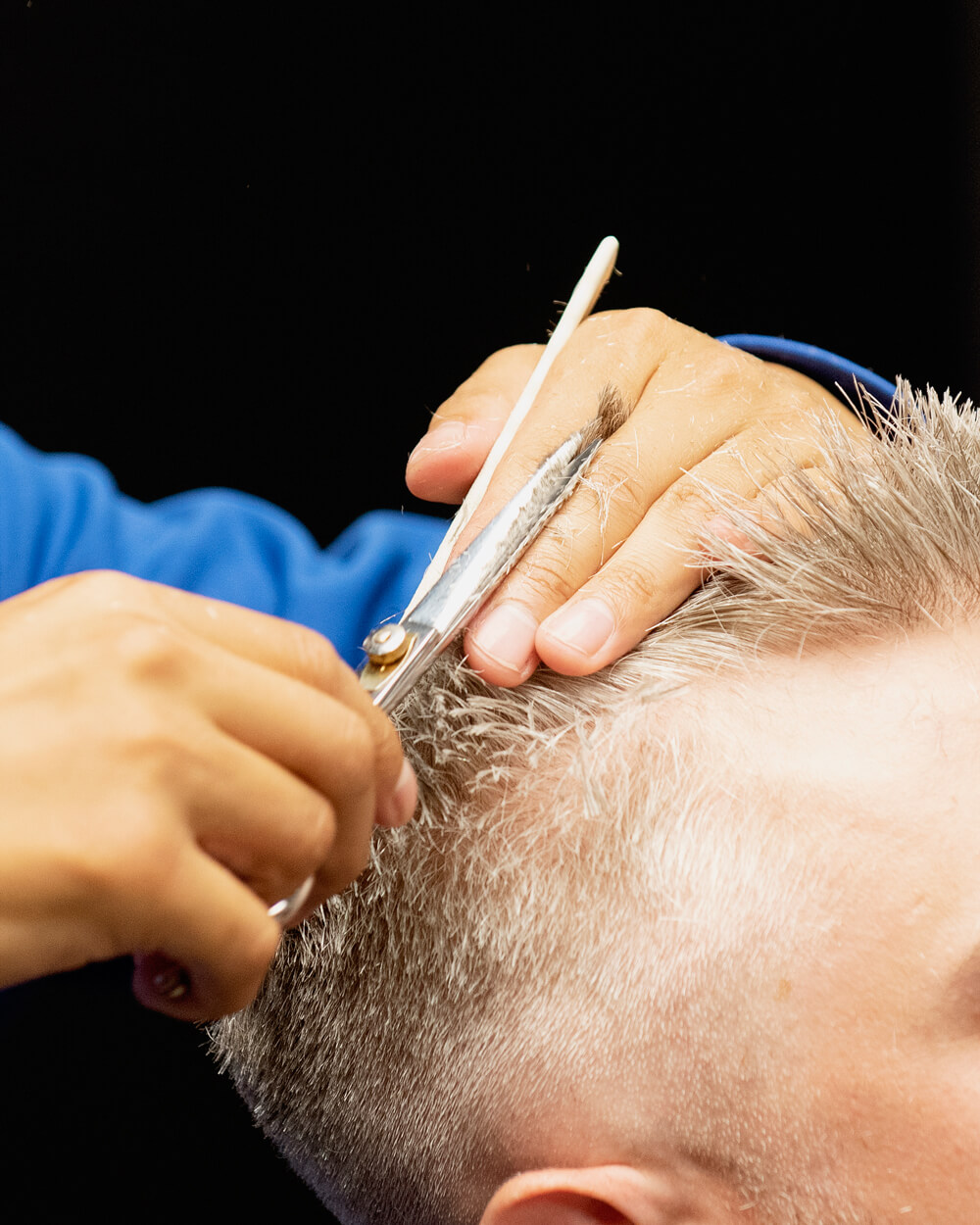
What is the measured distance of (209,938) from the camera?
1.28 feet

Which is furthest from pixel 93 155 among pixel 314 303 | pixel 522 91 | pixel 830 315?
pixel 830 315

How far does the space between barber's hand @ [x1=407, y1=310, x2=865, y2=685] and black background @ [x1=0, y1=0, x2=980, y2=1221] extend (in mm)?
382

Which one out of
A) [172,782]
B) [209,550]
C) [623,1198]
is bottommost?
[623,1198]

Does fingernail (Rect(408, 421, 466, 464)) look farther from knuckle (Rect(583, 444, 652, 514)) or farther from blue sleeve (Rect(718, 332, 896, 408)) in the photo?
blue sleeve (Rect(718, 332, 896, 408))

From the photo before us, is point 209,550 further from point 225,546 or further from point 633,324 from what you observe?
point 633,324

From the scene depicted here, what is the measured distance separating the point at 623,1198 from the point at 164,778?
333 mm

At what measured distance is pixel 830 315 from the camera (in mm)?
1236

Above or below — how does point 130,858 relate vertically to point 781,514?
below

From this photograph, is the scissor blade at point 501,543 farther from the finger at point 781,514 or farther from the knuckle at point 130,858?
the knuckle at point 130,858

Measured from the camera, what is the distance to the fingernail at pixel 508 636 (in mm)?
560

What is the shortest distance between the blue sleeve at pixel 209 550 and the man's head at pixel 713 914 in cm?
23

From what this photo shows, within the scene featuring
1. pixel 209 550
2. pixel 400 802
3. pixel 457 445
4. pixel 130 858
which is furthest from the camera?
pixel 209 550

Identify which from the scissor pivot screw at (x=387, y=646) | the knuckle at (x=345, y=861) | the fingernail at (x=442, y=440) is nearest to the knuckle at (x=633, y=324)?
the fingernail at (x=442, y=440)

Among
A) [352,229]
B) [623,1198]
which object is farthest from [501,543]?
[352,229]
